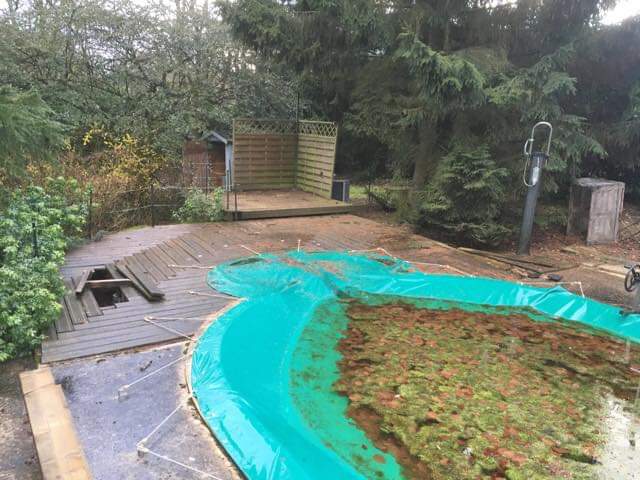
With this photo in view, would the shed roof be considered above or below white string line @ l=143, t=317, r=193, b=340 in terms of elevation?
above

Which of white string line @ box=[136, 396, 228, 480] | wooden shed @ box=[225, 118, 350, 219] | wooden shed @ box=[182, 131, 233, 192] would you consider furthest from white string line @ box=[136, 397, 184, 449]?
wooden shed @ box=[182, 131, 233, 192]

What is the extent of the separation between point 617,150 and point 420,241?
4320 millimetres

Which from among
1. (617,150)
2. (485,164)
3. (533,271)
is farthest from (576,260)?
(617,150)

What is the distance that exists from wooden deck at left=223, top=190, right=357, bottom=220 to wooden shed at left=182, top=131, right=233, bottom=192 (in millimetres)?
841

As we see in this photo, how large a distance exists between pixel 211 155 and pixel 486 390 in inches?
341

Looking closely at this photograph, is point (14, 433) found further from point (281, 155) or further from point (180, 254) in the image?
point (281, 155)

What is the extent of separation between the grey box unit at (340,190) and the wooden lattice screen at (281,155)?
0.46 feet

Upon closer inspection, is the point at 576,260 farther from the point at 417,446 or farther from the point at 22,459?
the point at 22,459

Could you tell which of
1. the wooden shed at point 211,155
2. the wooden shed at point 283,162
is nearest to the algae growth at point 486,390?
the wooden shed at point 283,162

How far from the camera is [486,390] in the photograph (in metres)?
3.21

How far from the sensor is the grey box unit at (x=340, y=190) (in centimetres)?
899

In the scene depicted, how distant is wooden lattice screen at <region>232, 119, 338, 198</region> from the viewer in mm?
9242

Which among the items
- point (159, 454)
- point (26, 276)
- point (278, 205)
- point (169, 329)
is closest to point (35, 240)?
point (26, 276)

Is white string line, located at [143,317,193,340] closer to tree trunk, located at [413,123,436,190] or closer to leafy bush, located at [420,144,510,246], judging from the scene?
leafy bush, located at [420,144,510,246]
